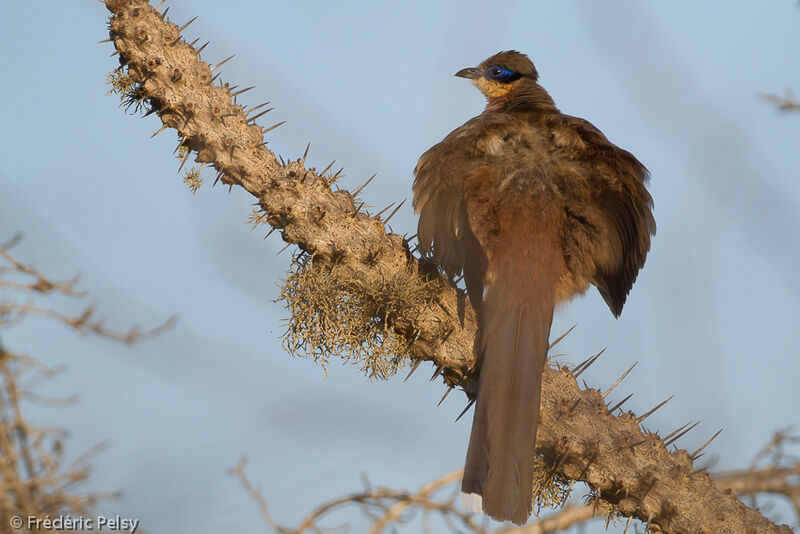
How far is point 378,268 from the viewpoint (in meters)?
3.28

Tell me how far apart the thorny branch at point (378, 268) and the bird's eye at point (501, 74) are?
2.54 m

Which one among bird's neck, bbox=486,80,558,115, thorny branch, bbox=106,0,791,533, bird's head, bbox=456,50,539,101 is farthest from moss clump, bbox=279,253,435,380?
bird's head, bbox=456,50,539,101

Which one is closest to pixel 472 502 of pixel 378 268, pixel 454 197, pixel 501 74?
pixel 378 268

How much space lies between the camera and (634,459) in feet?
10.1

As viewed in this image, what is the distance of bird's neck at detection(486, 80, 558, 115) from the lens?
4216mm

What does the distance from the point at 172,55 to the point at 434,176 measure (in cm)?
125

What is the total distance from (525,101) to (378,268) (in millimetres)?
1776

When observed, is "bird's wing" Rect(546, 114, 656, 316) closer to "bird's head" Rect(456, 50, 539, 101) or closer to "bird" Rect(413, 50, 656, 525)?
"bird" Rect(413, 50, 656, 525)

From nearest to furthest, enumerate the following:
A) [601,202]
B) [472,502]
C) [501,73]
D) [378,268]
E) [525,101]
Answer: [472,502]
[378,268]
[601,202]
[525,101]
[501,73]

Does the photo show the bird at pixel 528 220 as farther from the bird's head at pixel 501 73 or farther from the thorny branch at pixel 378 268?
the bird's head at pixel 501 73


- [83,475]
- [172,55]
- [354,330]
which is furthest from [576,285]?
[83,475]

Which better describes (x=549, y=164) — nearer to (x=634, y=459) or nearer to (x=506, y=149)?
(x=506, y=149)

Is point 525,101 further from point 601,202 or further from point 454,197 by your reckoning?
point 454,197

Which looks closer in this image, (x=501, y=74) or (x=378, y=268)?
(x=378, y=268)
